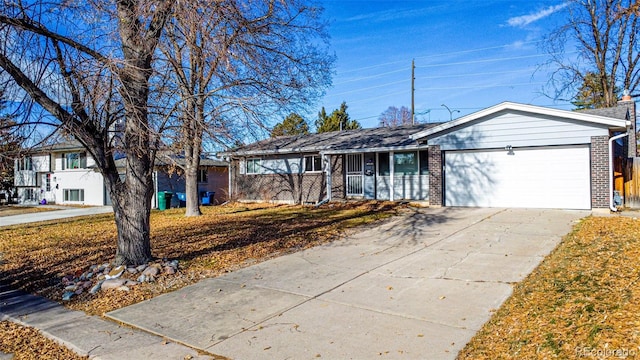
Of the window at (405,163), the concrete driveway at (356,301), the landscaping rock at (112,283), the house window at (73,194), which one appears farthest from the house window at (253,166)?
the landscaping rock at (112,283)

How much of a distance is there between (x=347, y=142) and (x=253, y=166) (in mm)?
5788

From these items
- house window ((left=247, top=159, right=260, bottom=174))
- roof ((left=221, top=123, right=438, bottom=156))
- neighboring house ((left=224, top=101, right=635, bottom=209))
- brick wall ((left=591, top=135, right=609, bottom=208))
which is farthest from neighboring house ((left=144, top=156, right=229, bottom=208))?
brick wall ((left=591, top=135, right=609, bottom=208))

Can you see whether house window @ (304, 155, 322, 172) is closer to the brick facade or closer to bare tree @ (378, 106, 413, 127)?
the brick facade

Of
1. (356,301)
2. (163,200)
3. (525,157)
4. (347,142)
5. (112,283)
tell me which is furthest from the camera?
(163,200)

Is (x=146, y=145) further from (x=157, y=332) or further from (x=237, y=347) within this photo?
(x=237, y=347)

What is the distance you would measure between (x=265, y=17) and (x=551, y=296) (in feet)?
26.9

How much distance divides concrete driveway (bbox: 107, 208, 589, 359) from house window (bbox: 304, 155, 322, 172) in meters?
10.5

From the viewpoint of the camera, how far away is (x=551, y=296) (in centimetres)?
471

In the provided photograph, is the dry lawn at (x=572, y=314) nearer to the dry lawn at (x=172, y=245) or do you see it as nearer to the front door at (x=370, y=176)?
the dry lawn at (x=172, y=245)

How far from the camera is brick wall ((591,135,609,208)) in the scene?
38.7ft

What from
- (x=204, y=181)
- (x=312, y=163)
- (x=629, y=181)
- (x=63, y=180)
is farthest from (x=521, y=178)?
(x=63, y=180)

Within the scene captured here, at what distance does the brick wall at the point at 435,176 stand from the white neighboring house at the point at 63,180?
2082 centimetres

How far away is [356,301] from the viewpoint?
5.23 meters

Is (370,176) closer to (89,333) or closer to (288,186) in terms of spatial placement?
(288,186)
